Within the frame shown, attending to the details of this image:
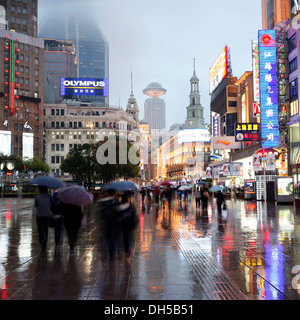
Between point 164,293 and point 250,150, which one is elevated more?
point 250,150

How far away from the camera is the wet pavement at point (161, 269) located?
6742 mm

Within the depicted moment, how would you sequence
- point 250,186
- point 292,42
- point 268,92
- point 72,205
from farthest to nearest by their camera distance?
point 292,42 → point 268,92 → point 250,186 → point 72,205

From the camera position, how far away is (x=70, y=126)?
121 m

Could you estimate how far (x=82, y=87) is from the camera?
363 feet

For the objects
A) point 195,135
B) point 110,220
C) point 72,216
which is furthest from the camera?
point 195,135

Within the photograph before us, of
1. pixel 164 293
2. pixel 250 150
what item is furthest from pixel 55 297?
pixel 250 150

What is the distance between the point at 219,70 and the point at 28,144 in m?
51.7

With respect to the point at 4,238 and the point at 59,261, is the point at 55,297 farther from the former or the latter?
the point at 4,238

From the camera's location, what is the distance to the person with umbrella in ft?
32.7

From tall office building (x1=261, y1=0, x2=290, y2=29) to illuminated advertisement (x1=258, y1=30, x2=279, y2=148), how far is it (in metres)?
7.01

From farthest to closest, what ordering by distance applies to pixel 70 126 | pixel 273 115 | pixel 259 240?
pixel 70 126
pixel 273 115
pixel 259 240

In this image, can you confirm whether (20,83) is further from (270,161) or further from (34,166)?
(270,161)

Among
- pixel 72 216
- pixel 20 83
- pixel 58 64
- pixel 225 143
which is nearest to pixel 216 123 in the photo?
pixel 225 143
